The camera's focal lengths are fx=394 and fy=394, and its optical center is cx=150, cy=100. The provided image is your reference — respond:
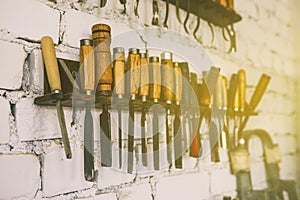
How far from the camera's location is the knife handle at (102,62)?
91cm

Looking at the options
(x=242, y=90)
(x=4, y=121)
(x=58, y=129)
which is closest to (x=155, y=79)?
(x=58, y=129)

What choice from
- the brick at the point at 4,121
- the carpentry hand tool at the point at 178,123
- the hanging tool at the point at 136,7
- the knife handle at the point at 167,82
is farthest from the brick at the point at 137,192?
the hanging tool at the point at 136,7

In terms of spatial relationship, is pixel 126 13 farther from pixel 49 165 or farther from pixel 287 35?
pixel 287 35

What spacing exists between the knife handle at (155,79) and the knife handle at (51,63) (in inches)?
11.2

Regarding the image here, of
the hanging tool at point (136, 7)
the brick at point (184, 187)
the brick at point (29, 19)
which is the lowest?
the brick at point (184, 187)

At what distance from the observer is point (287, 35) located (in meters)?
2.18

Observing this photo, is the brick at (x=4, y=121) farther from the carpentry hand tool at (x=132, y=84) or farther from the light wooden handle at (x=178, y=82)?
the light wooden handle at (x=178, y=82)

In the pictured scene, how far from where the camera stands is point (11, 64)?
2.78 feet

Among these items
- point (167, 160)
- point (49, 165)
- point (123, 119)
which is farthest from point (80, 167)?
point (167, 160)

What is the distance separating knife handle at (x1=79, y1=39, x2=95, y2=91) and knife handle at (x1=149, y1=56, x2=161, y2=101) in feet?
0.68

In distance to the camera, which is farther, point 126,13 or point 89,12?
point 126,13

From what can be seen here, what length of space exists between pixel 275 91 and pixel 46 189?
56.0 inches

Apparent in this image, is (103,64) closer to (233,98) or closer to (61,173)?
(61,173)

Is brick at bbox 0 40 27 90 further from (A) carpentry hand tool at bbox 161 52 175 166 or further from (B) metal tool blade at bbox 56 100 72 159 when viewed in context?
(A) carpentry hand tool at bbox 161 52 175 166
